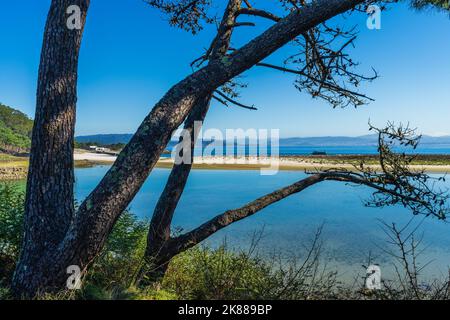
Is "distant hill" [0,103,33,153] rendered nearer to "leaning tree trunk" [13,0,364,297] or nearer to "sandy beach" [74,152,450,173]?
"sandy beach" [74,152,450,173]

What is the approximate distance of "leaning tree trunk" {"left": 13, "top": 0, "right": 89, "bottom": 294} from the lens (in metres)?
3.08

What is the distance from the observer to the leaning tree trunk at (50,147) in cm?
308

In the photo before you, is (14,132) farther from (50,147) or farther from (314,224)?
(50,147)

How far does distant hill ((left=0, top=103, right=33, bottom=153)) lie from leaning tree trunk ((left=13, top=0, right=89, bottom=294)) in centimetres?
5734

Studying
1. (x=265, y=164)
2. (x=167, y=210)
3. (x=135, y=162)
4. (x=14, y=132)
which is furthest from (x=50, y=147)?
(x=14, y=132)

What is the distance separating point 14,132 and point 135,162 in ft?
235

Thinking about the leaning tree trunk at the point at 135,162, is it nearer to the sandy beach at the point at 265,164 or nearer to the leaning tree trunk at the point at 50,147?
the leaning tree trunk at the point at 50,147

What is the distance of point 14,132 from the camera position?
6338 centimetres

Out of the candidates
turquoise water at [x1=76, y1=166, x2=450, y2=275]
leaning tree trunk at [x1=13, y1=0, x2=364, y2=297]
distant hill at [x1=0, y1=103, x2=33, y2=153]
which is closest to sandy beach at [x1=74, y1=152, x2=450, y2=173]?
distant hill at [x1=0, y1=103, x2=33, y2=153]

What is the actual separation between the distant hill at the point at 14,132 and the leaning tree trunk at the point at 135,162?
189 ft
